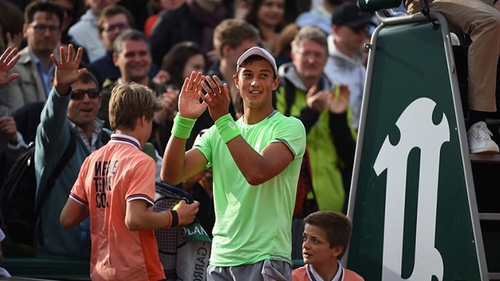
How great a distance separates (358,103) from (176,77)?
1.92 m

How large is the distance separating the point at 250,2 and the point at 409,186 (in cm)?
612

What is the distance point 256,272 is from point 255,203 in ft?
1.17

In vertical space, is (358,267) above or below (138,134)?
below

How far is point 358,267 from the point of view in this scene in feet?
20.8

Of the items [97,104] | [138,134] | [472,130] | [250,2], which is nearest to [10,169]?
[97,104]

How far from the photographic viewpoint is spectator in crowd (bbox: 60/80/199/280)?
5.50 meters

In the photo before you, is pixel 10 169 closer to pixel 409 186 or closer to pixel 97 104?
pixel 97 104

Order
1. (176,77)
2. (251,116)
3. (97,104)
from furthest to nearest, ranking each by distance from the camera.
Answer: (176,77) → (97,104) → (251,116)

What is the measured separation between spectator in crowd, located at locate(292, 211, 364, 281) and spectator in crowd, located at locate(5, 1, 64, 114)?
12.1 feet

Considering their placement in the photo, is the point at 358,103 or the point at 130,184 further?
the point at 358,103

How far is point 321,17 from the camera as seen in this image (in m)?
12.0

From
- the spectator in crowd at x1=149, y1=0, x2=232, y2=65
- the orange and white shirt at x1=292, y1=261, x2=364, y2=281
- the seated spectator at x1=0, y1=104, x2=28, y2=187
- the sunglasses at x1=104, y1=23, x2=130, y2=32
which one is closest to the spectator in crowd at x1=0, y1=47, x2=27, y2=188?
the seated spectator at x1=0, y1=104, x2=28, y2=187

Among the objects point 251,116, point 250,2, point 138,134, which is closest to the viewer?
point 251,116

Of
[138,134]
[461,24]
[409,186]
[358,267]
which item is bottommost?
[358,267]
